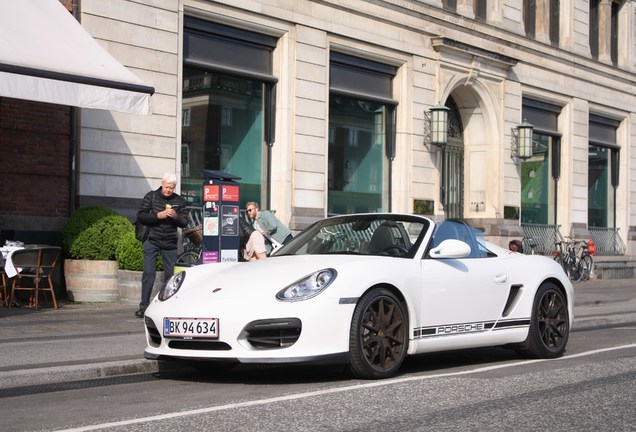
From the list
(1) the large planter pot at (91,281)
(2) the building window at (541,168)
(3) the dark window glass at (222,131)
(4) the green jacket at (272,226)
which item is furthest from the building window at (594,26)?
(1) the large planter pot at (91,281)

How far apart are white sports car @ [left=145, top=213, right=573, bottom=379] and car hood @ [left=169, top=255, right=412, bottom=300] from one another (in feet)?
0.04

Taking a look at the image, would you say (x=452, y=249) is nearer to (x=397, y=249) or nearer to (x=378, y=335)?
(x=397, y=249)

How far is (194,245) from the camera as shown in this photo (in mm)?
18031

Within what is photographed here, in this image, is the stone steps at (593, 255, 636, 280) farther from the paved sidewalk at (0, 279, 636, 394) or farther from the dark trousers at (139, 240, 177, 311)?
the dark trousers at (139, 240, 177, 311)

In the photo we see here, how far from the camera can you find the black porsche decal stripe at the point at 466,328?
8516mm

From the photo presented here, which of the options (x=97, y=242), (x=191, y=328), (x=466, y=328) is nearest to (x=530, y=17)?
(x=97, y=242)

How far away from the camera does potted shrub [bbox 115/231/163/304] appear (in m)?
15.1

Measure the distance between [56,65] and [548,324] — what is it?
7097 mm

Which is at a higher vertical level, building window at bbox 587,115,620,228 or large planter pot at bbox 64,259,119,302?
building window at bbox 587,115,620,228

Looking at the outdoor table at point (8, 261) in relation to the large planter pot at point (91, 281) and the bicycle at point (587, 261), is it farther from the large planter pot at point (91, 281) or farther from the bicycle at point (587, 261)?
the bicycle at point (587, 261)

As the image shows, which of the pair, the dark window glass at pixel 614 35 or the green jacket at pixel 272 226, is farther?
the dark window glass at pixel 614 35

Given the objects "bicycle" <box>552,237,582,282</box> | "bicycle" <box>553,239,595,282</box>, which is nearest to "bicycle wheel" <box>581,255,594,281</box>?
"bicycle" <box>553,239,595,282</box>

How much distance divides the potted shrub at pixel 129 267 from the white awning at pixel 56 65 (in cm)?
238

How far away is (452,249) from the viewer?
8.70 metres
